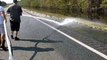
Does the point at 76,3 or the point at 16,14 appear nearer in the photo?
the point at 16,14

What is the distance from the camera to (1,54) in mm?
10477

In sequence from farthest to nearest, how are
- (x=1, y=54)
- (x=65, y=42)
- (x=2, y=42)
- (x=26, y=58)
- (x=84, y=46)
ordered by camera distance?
(x=65, y=42) < (x=84, y=46) < (x=2, y=42) < (x=1, y=54) < (x=26, y=58)

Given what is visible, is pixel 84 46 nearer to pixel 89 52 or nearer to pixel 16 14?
pixel 89 52

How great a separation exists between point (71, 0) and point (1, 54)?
319ft

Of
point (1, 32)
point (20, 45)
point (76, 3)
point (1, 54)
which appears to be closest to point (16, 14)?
point (20, 45)

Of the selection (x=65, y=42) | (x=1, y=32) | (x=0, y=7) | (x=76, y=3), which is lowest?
(x=76, y=3)

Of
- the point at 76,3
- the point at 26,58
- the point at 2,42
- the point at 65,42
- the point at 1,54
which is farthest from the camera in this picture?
the point at 76,3

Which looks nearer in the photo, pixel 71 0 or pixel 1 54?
pixel 1 54

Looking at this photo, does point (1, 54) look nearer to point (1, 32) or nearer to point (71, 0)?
point (1, 32)

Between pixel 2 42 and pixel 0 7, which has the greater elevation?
pixel 0 7

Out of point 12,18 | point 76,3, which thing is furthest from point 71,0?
point 12,18

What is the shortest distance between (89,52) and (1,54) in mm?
2908

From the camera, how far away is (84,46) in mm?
12297

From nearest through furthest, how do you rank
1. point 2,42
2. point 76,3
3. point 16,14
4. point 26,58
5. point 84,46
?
point 26,58, point 2,42, point 84,46, point 16,14, point 76,3
